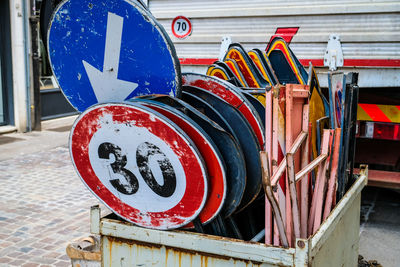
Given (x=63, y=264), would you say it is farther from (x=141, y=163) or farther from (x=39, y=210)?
(x=141, y=163)

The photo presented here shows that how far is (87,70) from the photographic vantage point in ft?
7.15

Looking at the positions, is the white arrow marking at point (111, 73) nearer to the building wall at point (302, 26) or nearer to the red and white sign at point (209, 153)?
the red and white sign at point (209, 153)

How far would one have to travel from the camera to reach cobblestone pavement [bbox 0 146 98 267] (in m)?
3.98

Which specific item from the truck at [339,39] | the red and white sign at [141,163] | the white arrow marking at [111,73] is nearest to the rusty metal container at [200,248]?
the red and white sign at [141,163]

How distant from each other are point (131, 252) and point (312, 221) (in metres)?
0.87

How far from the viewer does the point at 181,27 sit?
5.26m

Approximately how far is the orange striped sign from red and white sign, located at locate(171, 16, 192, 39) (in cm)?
199

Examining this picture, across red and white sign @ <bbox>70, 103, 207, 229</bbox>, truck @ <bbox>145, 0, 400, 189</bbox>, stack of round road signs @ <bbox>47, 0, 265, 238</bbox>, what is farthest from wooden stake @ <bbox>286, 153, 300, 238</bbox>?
truck @ <bbox>145, 0, 400, 189</bbox>

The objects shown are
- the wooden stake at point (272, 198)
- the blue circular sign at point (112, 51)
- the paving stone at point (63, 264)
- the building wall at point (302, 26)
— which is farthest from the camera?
the building wall at point (302, 26)

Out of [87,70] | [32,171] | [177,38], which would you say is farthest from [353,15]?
[32,171]

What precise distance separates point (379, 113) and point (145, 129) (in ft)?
10.9

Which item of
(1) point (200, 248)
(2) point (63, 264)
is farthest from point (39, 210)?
(1) point (200, 248)

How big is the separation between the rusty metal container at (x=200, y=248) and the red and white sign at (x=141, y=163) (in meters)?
0.06

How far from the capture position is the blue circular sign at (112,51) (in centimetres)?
203
